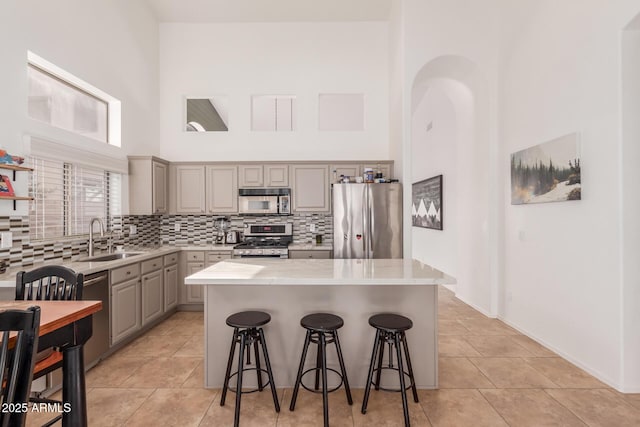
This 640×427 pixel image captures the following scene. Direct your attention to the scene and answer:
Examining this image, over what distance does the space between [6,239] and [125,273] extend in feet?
3.15

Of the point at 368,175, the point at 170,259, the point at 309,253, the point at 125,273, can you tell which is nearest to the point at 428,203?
the point at 368,175

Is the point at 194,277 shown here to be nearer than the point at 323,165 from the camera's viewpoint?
Yes

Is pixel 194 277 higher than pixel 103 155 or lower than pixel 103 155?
lower

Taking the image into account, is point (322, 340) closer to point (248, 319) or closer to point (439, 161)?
point (248, 319)

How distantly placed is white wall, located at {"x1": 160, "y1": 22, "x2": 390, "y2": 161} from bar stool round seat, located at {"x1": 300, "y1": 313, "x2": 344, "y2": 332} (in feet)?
10.6

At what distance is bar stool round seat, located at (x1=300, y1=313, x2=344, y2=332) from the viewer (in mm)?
2127

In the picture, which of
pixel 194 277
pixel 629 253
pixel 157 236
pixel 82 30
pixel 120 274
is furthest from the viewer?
pixel 157 236

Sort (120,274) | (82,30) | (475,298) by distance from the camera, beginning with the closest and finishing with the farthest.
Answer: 1. (120,274)
2. (82,30)
3. (475,298)

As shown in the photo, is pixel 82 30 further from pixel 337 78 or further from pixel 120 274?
pixel 337 78

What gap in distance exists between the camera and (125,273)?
10.8ft

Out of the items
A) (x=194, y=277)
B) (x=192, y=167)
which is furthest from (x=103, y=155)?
(x=194, y=277)

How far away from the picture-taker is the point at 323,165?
482 cm

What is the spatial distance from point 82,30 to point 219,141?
211cm

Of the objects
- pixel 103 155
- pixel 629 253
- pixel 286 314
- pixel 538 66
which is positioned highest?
pixel 538 66
